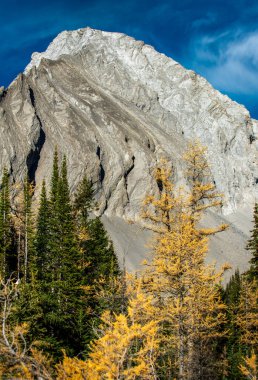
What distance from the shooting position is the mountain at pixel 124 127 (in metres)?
114

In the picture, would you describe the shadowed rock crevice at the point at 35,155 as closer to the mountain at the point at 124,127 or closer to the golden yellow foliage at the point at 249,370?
the mountain at the point at 124,127

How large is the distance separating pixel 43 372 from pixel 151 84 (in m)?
187

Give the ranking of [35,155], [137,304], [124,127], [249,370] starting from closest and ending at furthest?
[137,304], [249,370], [35,155], [124,127]

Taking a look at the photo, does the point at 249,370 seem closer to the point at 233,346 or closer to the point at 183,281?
the point at 183,281

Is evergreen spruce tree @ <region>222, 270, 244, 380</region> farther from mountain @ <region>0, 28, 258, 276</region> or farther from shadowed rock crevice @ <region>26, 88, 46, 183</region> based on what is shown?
shadowed rock crevice @ <region>26, 88, 46, 183</region>

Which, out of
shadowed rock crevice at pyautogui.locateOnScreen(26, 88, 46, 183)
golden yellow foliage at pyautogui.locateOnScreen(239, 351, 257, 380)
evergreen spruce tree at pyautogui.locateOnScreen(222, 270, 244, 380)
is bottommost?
golden yellow foliage at pyautogui.locateOnScreen(239, 351, 257, 380)

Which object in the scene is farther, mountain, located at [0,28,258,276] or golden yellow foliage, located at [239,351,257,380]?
mountain, located at [0,28,258,276]

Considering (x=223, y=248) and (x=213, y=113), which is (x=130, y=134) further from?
(x=213, y=113)

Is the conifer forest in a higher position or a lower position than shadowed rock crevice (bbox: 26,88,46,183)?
lower

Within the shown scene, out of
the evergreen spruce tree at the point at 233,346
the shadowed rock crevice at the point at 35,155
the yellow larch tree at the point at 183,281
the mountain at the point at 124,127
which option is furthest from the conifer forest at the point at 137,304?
the shadowed rock crevice at the point at 35,155

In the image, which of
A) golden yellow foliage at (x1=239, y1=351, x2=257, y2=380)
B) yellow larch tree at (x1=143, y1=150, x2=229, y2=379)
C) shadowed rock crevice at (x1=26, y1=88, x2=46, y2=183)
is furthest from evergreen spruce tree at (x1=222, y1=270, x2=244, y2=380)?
shadowed rock crevice at (x1=26, y1=88, x2=46, y2=183)

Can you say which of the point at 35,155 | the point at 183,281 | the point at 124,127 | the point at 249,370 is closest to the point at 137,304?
the point at 183,281

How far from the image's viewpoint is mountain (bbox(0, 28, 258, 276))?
375 feet

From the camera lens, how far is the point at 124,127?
140750mm
